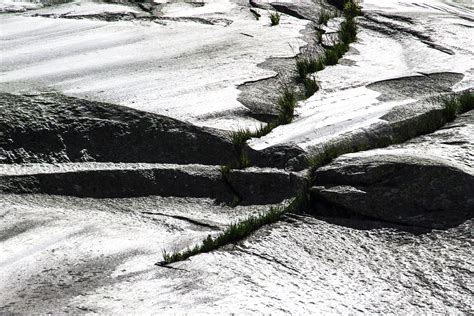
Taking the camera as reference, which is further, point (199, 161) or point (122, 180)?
point (199, 161)

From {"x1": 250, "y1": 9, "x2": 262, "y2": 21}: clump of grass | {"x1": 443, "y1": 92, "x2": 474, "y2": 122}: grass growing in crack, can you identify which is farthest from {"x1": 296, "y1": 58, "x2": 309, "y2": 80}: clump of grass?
{"x1": 250, "y1": 9, "x2": 262, "y2": 21}: clump of grass

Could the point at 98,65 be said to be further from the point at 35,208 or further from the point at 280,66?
the point at 35,208

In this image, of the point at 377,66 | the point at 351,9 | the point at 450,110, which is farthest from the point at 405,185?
the point at 351,9

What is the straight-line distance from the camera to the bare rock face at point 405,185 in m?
3.66

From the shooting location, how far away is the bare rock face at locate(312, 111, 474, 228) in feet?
12.0

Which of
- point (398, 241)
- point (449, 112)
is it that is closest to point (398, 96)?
point (449, 112)

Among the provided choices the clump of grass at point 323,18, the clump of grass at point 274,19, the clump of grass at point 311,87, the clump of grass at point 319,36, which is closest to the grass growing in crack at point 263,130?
the clump of grass at point 311,87

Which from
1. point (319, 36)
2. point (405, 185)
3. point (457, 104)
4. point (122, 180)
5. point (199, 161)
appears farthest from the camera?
point (319, 36)

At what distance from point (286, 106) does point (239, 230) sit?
1607 millimetres

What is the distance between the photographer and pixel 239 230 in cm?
358

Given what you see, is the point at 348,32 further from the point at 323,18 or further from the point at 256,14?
the point at 256,14

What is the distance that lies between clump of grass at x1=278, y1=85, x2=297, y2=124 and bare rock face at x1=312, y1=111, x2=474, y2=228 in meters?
0.80

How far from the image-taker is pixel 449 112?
15.2 feet

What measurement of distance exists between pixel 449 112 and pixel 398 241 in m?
1.45
